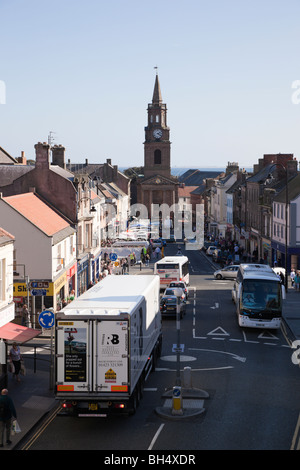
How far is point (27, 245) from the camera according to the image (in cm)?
4047

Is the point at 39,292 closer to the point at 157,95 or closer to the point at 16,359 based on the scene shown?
the point at 16,359

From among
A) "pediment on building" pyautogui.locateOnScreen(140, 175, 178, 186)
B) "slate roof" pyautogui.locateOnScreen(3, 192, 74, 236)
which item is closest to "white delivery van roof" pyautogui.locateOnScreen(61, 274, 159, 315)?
"slate roof" pyautogui.locateOnScreen(3, 192, 74, 236)

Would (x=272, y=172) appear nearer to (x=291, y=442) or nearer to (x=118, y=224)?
(x=118, y=224)

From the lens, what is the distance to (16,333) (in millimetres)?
27141

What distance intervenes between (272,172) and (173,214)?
262 ft

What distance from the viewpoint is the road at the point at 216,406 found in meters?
19.0

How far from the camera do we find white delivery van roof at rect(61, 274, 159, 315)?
68.1 ft

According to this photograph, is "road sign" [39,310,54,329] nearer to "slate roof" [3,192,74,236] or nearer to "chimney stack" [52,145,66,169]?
"slate roof" [3,192,74,236]

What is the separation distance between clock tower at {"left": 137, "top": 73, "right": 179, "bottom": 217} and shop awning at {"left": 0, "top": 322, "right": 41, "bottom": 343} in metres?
132

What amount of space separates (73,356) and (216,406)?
567cm

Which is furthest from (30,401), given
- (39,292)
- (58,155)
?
(58,155)

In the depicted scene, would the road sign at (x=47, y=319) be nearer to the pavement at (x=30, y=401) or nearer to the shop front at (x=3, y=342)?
the shop front at (x=3, y=342)

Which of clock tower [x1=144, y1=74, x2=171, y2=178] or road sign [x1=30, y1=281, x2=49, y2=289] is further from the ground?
clock tower [x1=144, y1=74, x2=171, y2=178]

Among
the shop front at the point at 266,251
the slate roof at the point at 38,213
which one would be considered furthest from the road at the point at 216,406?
the shop front at the point at 266,251
